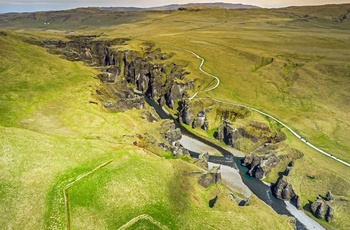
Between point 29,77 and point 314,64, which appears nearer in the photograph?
point 29,77

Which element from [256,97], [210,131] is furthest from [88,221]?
[256,97]

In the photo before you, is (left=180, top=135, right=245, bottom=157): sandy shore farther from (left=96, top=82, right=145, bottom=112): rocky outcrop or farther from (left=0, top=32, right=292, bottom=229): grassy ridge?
(left=96, top=82, right=145, bottom=112): rocky outcrop

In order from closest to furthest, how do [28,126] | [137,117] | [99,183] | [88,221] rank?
[88,221], [99,183], [28,126], [137,117]

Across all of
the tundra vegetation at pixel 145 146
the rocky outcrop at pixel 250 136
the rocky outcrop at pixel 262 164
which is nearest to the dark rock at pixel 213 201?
the tundra vegetation at pixel 145 146

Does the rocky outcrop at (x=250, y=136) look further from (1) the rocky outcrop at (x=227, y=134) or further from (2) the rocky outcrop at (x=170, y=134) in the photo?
(2) the rocky outcrop at (x=170, y=134)

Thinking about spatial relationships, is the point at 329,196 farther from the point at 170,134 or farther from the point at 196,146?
the point at 170,134

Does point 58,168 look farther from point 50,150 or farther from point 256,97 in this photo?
point 256,97

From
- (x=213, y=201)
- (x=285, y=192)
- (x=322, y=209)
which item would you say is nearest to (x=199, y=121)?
(x=285, y=192)
